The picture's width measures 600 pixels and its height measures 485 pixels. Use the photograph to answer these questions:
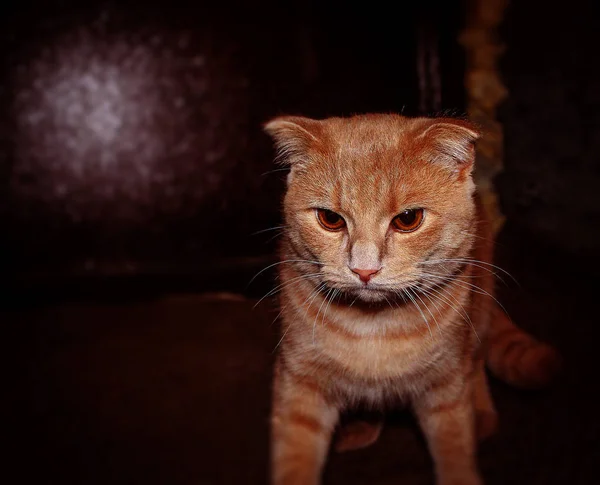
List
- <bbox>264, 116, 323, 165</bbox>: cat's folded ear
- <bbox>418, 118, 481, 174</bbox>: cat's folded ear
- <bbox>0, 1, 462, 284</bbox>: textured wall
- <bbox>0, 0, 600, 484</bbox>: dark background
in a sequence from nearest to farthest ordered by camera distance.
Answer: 1. <bbox>418, 118, 481, 174</bbox>: cat's folded ear
2. <bbox>264, 116, 323, 165</bbox>: cat's folded ear
3. <bbox>0, 0, 600, 484</bbox>: dark background
4. <bbox>0, 1, 462, 284</bbox>: textured wall

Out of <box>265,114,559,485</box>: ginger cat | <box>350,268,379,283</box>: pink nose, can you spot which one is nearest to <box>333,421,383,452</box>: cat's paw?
<box>265,114,559,485</box>: ginger cat

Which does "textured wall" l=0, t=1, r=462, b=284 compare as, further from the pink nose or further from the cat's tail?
the pink nose

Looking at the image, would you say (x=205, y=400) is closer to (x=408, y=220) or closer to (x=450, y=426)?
(x=450, y=426)

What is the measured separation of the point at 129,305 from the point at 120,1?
111 cm

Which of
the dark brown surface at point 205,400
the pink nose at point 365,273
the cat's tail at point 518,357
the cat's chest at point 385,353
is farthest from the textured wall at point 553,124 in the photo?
the pink nose at point 365,273

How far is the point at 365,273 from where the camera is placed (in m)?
1.01

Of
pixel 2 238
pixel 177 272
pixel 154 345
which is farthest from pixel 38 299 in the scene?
pixel 154 345

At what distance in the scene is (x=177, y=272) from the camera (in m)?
2.28

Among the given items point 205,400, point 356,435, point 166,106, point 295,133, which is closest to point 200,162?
point 166,106

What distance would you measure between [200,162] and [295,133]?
117 centimetres

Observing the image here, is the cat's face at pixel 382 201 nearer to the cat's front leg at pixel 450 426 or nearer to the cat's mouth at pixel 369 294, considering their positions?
the cat's mouth at pixel 369 294

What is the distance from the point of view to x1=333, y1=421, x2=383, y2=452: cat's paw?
1.28 m

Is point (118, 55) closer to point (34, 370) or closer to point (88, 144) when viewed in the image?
point (88, 144)

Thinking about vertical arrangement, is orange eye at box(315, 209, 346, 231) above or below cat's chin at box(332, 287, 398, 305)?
above
